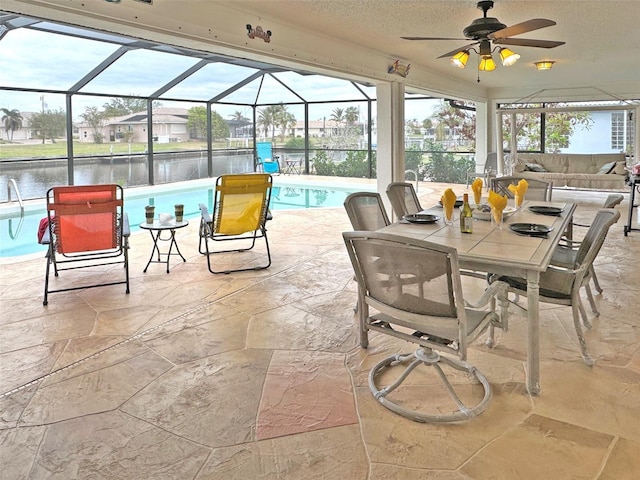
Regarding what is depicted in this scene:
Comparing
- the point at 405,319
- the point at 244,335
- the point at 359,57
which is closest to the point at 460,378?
the point at 405,319

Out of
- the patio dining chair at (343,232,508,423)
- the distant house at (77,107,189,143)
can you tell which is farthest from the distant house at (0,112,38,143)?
the patio dining chair at (343,232,508,423)

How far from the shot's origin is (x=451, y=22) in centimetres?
510

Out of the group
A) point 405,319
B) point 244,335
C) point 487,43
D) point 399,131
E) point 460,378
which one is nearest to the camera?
point 405,319

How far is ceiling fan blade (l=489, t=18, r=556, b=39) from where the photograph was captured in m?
3.66

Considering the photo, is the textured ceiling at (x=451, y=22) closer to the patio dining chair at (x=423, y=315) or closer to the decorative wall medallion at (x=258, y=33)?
the decorative wall medallion at (x=258, y=33)

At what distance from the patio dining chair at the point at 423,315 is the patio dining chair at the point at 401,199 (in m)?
1.88

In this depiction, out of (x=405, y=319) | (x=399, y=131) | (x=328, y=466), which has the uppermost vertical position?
(x=399, y=131)

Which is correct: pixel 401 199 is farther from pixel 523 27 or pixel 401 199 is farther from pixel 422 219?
pixel 523 27

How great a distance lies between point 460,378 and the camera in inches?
103

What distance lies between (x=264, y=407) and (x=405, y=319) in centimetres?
79

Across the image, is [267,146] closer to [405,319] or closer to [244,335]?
[244,335]

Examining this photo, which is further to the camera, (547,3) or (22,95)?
(22,95)

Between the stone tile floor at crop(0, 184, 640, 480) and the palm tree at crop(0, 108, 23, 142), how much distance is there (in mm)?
6492

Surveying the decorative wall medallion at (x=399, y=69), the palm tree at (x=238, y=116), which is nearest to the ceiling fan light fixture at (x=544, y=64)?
the decorative wall medallion at (x=399, y=69)
